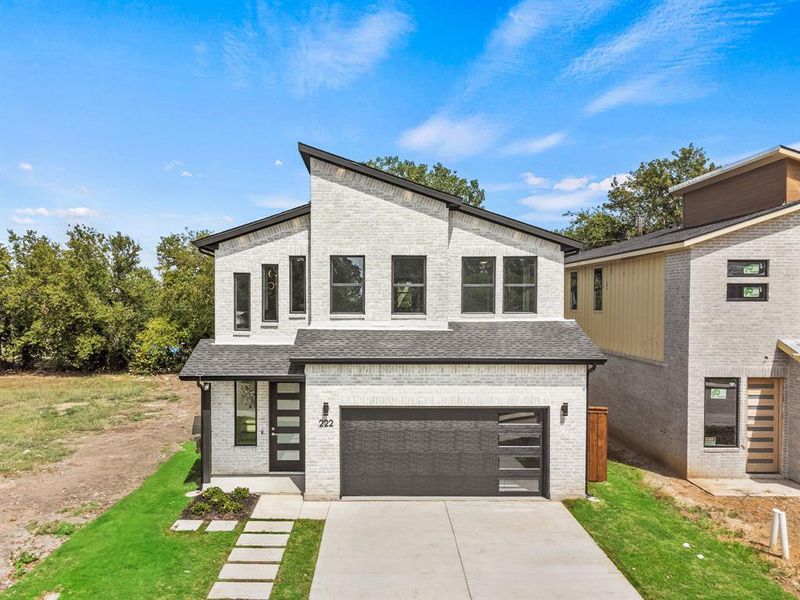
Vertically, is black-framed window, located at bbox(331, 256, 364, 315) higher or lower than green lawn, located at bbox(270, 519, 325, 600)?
higher

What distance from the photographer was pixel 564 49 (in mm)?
17125

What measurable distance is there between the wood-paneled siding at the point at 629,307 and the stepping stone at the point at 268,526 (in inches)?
451

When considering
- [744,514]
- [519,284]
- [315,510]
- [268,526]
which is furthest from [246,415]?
[744,514]

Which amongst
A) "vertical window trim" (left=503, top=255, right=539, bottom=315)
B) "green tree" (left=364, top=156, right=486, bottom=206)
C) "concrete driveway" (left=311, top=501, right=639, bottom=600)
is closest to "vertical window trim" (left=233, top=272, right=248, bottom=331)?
"concrete driveway" (left=311, top=501, right=639, bottom=600)

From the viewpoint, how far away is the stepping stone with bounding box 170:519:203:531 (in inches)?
379

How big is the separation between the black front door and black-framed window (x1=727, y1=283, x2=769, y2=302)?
12114 mm

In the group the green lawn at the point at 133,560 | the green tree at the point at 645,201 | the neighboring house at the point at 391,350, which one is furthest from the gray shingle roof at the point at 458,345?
the green tree at the point at 645,201

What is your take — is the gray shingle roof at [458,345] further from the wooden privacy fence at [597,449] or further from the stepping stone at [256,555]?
the stepping stone at [256,555]

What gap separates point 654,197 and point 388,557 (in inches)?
1408

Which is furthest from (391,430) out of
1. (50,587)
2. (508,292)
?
(50,587)

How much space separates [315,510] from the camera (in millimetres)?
10609

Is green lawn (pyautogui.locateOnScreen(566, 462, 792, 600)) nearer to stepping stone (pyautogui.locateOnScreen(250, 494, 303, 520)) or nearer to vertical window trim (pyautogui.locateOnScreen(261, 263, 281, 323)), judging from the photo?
stepping stone (pyautogui.locateOnScreen(250, 494, 303, 520))

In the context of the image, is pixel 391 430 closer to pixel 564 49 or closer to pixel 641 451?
pixel 641 451

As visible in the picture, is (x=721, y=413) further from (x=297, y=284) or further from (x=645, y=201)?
(x=645, y=201)
